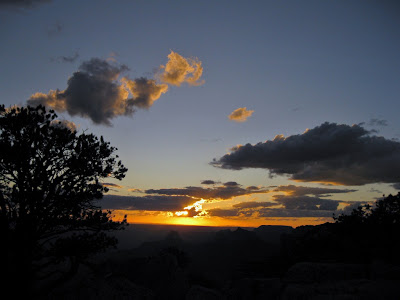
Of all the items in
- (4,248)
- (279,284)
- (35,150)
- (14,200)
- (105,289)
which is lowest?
(105,289)

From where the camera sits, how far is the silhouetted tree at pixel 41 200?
13262 mm

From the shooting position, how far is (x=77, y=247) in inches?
567

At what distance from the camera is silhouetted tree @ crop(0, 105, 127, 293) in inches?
522

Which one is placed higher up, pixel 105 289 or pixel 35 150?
pixel 35 150

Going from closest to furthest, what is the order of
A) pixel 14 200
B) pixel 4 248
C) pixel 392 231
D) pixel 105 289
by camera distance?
pixel 4 248 < pixel 14 200 < pixel 105 289 < pixel 392 231

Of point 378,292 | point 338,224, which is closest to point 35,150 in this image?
point 378,292

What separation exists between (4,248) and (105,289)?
7486 mm

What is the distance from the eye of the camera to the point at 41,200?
558 inches

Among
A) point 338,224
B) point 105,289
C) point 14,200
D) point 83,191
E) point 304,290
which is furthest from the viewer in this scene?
point 338,224

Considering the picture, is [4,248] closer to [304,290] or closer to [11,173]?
[11,173]

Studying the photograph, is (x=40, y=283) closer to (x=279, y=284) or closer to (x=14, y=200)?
(x=14, y=200)

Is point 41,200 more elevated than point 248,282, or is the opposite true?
point 41,200

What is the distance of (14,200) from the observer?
13734 mm

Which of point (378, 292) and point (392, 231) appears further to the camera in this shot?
point (392, 231)
